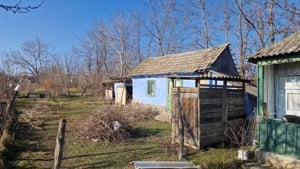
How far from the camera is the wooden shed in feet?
32.7

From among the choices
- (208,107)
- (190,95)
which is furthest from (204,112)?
(190,95)

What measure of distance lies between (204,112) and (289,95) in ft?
9.91

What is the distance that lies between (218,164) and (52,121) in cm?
1191

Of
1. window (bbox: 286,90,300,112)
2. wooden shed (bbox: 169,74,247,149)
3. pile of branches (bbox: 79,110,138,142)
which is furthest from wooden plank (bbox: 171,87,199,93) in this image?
window (bbox: 286,90,300,112)

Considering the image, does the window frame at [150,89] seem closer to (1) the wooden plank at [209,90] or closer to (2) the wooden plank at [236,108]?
(2) the wooden plank at [236,108]

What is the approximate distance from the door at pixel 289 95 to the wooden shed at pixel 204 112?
2.64 m

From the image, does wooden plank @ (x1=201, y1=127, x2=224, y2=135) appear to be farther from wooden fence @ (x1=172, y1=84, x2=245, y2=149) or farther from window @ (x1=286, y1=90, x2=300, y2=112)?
window @ (x1=286, y1=90, x2=300, y2=112)

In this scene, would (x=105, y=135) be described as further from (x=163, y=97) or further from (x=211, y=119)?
(x=163, y=97)

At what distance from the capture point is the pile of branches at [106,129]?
1153 centimetres

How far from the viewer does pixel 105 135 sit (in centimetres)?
1152

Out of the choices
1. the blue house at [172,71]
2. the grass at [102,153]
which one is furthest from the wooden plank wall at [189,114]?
the blue house at [172,71]

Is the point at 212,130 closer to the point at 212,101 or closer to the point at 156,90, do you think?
the point at 212,101

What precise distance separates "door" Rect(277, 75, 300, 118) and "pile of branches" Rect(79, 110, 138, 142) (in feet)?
20.1

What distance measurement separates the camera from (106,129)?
38.3ft
